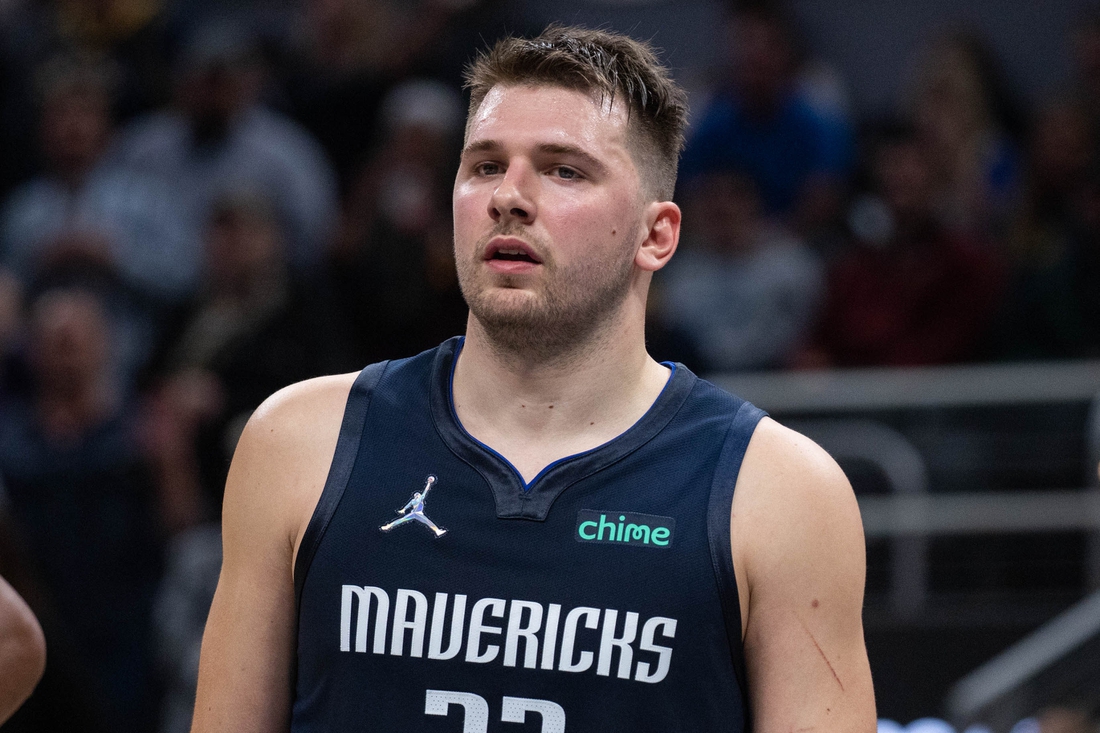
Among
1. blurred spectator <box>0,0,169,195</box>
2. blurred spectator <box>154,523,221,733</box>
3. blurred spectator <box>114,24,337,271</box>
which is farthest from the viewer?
blurred spectator <box>0,0,169,195</box>

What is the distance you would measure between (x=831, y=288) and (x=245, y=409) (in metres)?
2.81

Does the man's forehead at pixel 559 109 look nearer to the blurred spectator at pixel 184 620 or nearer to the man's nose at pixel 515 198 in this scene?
the man's nose at pixel 515 198

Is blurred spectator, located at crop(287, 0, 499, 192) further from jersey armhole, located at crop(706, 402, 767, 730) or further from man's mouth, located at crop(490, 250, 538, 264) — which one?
jersey armhole, located at crop(706, 402, 767, 730)

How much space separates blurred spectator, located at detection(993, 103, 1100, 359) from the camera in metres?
6.34

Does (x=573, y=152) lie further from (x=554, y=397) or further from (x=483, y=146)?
(x=554, y=397)

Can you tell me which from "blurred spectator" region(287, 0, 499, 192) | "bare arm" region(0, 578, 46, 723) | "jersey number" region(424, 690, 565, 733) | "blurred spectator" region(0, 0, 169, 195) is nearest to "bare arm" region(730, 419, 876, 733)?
"jersey number" region(424, 690, 565, 733)

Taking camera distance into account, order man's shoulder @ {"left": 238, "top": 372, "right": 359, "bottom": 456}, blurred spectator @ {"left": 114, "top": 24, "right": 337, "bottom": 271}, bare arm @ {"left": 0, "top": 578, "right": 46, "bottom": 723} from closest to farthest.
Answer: man's shoulder @ {"left": 238, "top": 372, "right": 359, "bottom": 456}, bare arm @ {"left": 0, "top": 578, "right": 46, "bottom": 723}, blurred spectator @ {"left": 114, "top": 24, "right": 337, "bottom": 271}

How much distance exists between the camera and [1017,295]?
6.44 metres

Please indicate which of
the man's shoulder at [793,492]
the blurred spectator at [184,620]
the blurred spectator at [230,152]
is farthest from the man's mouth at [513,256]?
the blurred spectator at [230,152]

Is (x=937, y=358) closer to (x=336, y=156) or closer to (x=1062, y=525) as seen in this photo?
(x=1062, y=525)

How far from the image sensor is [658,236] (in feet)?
8.67

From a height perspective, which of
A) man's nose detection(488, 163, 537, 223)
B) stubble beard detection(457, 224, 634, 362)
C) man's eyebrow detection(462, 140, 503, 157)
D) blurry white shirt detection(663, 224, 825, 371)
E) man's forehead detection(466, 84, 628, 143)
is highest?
blurry white shirt detection(663, 224, 825, 371)

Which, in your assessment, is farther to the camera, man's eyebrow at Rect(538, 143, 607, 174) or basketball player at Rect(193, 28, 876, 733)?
man's eyebrow at Rect(538, 143, 607, 174)

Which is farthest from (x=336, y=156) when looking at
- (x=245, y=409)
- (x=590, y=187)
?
(x=590, y=187)
